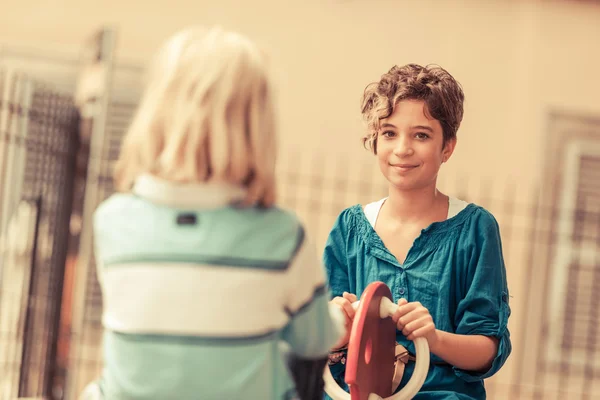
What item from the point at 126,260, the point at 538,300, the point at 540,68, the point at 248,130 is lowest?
the point at 538,300

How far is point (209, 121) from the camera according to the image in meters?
1.75

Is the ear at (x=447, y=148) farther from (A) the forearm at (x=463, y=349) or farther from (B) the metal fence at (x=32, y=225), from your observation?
(B) the metal fence at (x=32, y=225)

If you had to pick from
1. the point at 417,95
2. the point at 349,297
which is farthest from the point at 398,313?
the point at 417,95

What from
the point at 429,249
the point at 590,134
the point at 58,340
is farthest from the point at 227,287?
the point at 590,134

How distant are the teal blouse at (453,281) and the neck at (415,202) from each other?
69 millimetres

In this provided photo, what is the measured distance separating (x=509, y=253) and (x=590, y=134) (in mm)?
1317

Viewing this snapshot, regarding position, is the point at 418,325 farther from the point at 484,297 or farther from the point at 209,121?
the point at 209,121

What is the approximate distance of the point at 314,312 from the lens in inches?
71.5

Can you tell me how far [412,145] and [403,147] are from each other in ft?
0.10

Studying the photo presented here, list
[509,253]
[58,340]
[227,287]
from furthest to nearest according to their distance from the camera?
[509,253] < [58,340] < [227,287]

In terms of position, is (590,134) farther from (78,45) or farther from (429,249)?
(429,249)

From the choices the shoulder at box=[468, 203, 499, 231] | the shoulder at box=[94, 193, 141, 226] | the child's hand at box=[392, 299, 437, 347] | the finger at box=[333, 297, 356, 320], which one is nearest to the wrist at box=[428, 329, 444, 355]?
the child's hand at box=[392, 299, 437, 347]

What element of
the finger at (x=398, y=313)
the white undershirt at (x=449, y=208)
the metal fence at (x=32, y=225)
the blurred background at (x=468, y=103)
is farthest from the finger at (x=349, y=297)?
the blurred background at (x=468, y=103)

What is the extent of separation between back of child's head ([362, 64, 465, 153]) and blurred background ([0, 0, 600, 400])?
16.4ft
